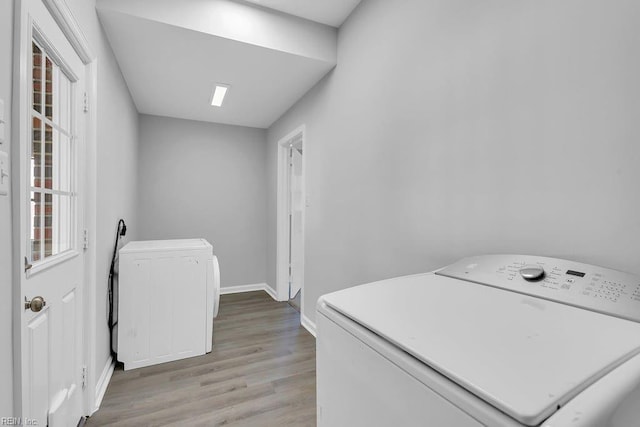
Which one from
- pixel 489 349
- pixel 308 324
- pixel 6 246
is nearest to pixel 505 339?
pixel 489 349

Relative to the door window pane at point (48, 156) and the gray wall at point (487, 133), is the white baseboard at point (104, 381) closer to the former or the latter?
the door window pane at point (48, 156)

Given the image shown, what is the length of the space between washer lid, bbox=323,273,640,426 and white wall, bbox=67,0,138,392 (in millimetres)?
1774

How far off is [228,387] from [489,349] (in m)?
1.94

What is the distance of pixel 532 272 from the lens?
3.04 ft

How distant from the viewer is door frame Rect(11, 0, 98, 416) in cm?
94

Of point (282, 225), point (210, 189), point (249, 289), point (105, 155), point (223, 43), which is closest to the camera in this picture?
point (105, 155)

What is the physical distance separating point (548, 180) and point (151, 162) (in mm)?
4088

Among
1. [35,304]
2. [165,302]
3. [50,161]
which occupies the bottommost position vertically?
[165,302]

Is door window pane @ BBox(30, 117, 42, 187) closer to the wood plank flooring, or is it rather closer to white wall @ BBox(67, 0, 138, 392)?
white wall @ BBox(67, 0, 138, 392)

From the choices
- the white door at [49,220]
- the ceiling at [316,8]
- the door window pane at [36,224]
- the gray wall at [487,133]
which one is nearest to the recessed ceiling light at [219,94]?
the ceiling at [316,8]

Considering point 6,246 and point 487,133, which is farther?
point 487,133

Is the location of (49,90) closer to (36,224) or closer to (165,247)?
(36,224)

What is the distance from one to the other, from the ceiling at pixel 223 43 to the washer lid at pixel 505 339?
6.70 ft

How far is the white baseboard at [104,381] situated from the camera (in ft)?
5.95
